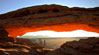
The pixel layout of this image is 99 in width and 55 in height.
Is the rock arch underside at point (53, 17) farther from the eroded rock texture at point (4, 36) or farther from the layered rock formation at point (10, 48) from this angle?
the layered rock formation at point (10, 48)

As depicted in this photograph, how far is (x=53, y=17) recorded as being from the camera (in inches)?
341

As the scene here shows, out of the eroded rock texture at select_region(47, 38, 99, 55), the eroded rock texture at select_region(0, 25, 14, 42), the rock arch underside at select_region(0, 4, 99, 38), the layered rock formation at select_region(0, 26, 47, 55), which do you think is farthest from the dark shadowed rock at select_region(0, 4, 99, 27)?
the eroded rock texture at select_region(47, 38, 99, 55)

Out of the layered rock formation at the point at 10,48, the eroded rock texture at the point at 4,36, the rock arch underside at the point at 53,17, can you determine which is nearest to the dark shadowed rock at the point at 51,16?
the rock arch underside at the point at 53,17

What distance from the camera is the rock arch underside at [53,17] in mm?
8039

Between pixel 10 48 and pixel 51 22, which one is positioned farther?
pixel 51 22

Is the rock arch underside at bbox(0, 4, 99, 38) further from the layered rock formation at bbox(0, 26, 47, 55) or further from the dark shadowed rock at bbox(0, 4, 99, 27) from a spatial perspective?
the layered rock formation at bbox(0, 26, 47, 55)

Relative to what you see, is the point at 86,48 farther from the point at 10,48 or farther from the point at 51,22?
the point at 10,48

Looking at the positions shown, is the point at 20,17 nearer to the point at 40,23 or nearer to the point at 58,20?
the point at 40,23

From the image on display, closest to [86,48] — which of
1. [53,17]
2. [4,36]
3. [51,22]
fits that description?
[51,22]

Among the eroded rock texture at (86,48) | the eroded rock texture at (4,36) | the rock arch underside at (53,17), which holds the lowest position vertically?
the eroded rock texture at (86,48)

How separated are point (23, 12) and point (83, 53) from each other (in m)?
6.81

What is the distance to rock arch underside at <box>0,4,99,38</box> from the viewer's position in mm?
8039

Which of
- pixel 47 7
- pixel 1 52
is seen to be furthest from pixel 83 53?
pixel 1 52

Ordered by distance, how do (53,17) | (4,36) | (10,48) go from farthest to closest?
(4,36), (53,17), (10,48)
